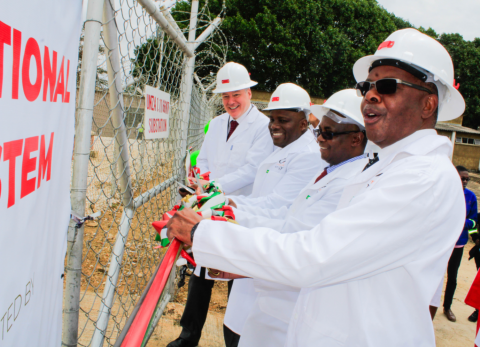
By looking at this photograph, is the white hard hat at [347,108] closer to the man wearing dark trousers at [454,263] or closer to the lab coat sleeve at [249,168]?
the lab coat sleeve at [249,168]

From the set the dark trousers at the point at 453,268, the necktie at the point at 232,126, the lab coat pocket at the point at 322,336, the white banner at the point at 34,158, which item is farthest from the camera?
the dark trousers at the point at 453,268

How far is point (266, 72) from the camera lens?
28.0 metres

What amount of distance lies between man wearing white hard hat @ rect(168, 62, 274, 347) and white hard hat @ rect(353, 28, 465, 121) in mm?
2244

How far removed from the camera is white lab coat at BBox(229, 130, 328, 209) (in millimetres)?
2766

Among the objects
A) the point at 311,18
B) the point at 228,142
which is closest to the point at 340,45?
the point at 311,18

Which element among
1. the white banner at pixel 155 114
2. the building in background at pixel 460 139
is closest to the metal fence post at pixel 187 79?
the white banner at pixel 155 114

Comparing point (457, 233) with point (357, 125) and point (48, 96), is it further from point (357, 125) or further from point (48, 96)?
point (48, 96)

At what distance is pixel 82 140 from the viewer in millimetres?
1370

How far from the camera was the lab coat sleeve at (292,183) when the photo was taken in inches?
108

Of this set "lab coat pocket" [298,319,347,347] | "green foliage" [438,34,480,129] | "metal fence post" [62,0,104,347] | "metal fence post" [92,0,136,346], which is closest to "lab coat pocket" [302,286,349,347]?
"lab coat pocket" [298,319,347,347]

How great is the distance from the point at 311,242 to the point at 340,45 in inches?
1168

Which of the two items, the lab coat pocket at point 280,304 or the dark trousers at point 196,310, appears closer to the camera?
the lab coat pocket at point 280,304

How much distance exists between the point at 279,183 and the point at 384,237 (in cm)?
172

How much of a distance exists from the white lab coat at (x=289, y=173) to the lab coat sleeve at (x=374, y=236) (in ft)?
4.71
